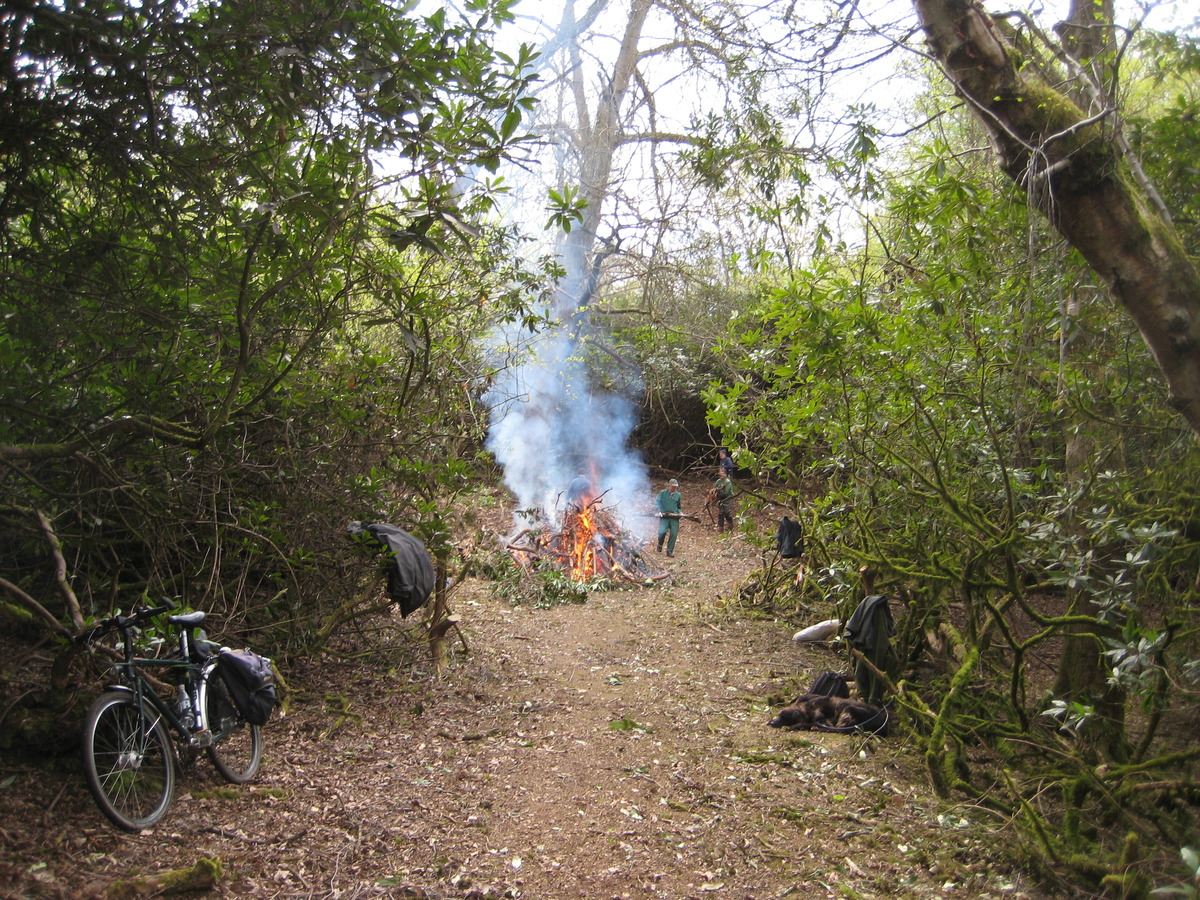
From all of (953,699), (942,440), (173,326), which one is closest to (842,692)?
(953,699)

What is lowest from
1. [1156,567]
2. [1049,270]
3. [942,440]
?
[1156,567]

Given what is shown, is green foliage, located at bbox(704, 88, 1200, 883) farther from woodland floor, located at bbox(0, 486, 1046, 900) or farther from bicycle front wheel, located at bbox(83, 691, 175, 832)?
bicycle front wheel, located at bbox(83, 691, 175, 832)

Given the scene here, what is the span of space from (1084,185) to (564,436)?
51.3 ft

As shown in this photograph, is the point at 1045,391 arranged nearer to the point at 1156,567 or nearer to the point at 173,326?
the point at 1156,567

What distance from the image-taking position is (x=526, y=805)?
4.84 meters

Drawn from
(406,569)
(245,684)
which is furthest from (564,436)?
(245,684)

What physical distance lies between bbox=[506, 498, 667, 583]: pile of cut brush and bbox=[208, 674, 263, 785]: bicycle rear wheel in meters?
7.44

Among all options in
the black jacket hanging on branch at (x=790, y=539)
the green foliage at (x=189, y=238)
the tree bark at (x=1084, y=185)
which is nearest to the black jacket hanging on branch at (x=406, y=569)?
the green foliage at (x=189, y=238)

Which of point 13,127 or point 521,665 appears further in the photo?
point 521,665

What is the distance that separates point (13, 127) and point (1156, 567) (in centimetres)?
629

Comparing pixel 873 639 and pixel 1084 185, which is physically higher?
pixel 1084 185

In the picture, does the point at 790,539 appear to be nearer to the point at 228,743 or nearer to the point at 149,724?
the point at 228,743

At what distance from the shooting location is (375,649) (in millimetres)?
7312

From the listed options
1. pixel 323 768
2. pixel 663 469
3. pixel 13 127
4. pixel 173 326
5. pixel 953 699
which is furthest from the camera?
pixel 663 469
